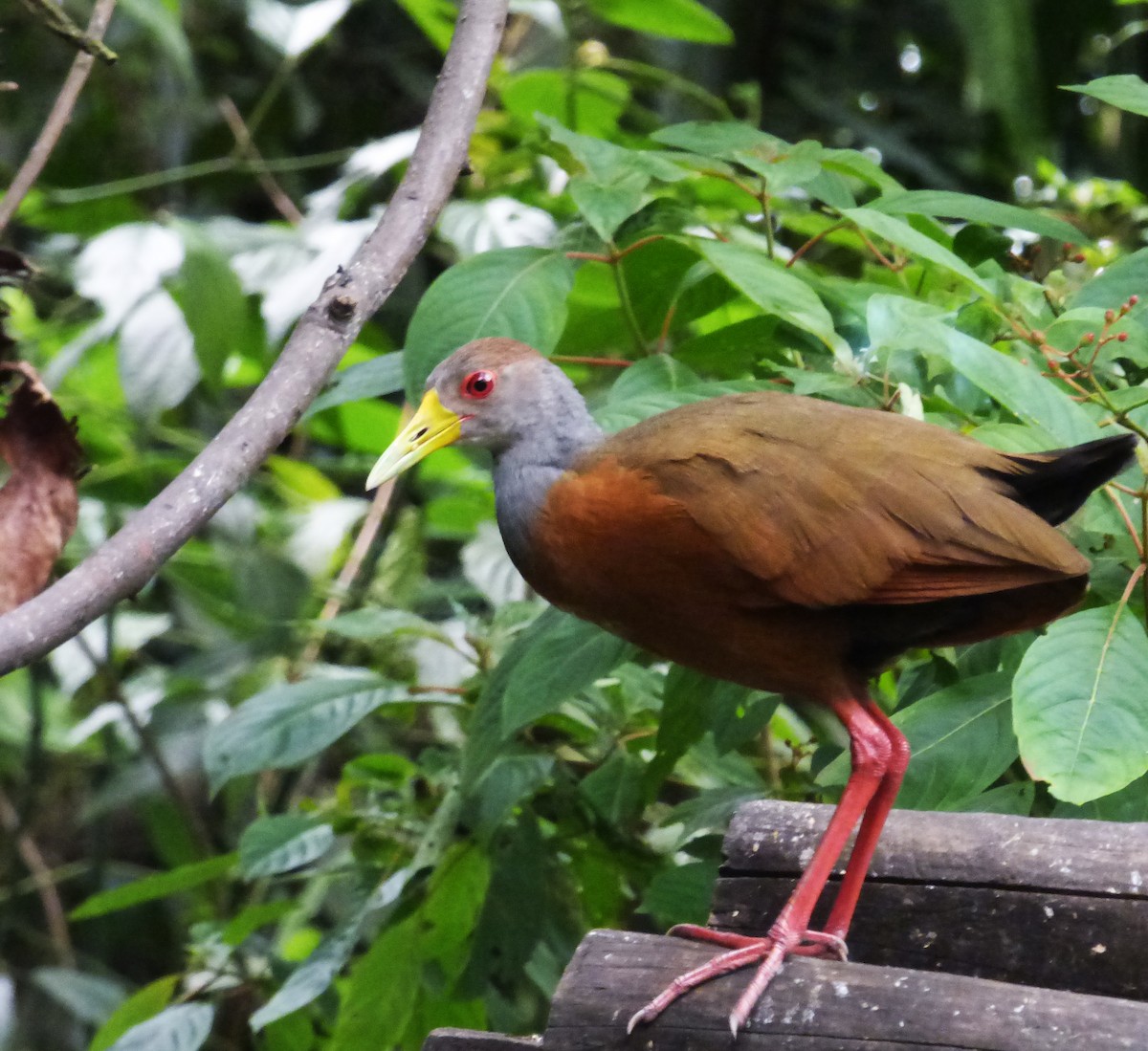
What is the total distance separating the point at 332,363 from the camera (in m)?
1.65

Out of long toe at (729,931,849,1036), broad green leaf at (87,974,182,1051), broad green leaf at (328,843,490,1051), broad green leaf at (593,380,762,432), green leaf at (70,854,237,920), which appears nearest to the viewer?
long toe at (729,931,849,1036)

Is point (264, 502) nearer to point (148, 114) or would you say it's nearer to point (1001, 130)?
point (148, 114)

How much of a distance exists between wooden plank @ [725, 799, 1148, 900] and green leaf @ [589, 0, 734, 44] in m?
1.85

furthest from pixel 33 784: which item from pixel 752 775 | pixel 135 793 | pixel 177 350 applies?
pixel 752 775

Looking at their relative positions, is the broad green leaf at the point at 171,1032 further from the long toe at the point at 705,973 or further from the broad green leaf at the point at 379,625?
the long toe at the point at 705,973

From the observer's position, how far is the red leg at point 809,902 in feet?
5.25

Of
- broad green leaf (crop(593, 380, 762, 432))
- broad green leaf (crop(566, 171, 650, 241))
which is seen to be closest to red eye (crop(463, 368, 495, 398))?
broad green leaf (crop(593, 380, 762, 432))

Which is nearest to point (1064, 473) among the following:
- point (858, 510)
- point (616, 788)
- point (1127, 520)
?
point (1127, 520)

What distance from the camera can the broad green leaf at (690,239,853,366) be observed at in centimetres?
215

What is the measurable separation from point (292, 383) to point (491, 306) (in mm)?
854

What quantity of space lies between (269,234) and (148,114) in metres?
1.76

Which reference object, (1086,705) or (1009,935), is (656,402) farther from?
(1009,935)

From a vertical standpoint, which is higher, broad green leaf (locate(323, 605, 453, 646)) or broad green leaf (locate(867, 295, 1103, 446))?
broad green leaf (locate(867, 295, 1103, 446))

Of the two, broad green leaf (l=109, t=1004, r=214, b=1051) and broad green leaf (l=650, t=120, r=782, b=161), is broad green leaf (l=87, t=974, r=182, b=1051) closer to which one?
broad green leaf (l=109, t=1004, r=214, b=1051)
